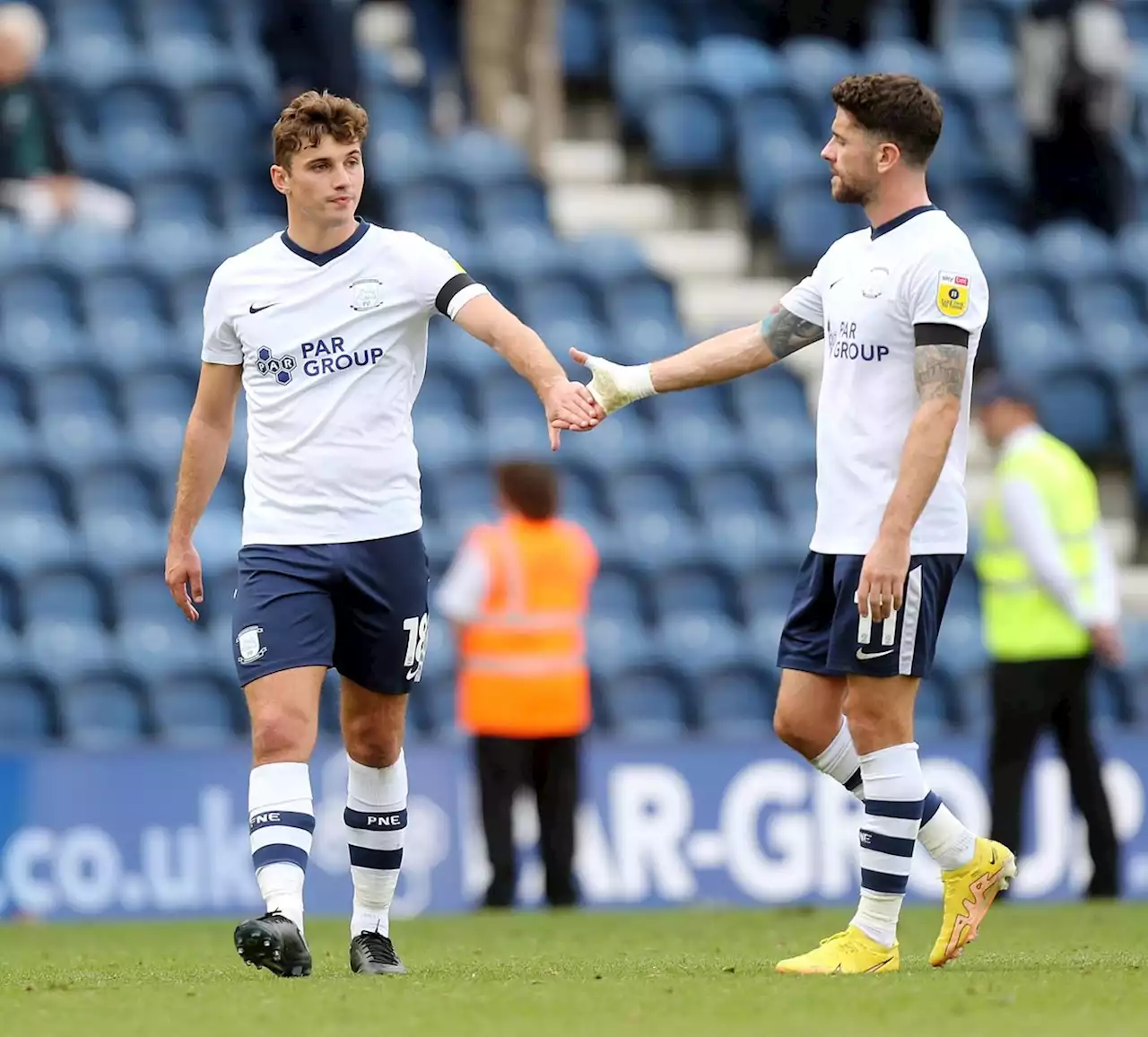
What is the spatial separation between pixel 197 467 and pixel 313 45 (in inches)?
300

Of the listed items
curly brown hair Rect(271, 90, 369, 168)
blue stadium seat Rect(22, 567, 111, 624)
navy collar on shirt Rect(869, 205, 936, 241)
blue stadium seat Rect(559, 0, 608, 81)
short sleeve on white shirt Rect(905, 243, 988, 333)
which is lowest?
blue stadium seat Rect(22, 567, 111, 624)

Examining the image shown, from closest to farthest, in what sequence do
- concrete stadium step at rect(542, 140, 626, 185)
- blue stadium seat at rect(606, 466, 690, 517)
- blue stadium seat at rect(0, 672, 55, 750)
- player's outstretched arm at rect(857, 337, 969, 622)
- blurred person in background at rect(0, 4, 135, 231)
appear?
player's outstretched arm at rect(857, 337, 969, 622), blue stadium seat at rect(0, 672, 55, 750), blurred person in background at rect(0, 4, 135, 231), blue stadium seat at rect(606, 466, 690, 517), concrete stadium step at rect(542, 140, 626, 185)

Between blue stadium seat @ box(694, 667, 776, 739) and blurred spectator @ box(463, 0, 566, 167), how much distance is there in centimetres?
389

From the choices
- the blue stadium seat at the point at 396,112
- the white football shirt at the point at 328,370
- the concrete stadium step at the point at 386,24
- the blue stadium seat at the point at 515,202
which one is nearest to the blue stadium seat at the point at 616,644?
the blue stadium seat at the point at 515,202

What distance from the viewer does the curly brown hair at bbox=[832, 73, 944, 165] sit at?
20.1 feet

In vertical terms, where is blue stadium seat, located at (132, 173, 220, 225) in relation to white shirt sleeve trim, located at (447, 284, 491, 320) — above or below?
above

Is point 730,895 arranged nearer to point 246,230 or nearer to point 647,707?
point 647,707

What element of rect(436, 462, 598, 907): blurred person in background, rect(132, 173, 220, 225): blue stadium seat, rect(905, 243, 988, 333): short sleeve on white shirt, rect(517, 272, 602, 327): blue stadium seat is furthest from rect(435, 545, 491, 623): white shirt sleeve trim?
rect(905, 243, 988, 333): short sleeve on white shirt

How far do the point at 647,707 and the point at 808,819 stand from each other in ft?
3.63

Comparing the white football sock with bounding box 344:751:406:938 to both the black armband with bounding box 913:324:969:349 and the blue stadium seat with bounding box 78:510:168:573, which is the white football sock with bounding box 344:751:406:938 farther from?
the blue stadium seat with bounding box 78:510:168:573

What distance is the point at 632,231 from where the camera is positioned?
48.6ft

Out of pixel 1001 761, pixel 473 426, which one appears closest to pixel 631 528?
pixel 473 426

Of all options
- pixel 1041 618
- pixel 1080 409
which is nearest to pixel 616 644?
pixel 1041 618

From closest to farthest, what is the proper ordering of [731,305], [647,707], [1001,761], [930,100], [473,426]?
[930,100] → [1001,761] → [647,707] → [473,426] → [731,305]
